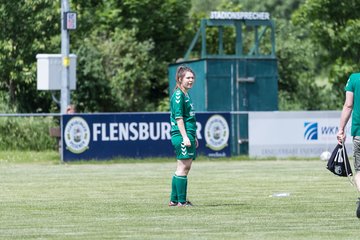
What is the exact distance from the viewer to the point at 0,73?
35.9 m

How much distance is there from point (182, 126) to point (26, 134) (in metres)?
16.4

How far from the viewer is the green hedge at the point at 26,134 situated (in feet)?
99.4

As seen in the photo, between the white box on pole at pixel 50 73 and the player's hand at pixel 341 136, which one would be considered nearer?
the player's hand at pixel 341 136

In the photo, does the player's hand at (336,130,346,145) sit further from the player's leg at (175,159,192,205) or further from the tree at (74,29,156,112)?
the tree at (74,29,156,112)

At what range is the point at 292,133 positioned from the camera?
99.9 ft

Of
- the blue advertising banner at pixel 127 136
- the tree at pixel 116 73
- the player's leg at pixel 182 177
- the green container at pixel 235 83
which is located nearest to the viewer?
the player's leg at pixel 182 177

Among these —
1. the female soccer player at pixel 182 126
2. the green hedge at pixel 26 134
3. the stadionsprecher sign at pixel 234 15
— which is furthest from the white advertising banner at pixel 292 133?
the female soccer player at pixel 182 126

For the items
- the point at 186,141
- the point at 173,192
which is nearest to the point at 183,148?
the point at 186,141

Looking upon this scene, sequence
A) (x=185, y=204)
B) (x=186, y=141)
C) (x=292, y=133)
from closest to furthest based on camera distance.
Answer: (x=186, y=141)
(x=185, y=204)
(x=292, y=133)

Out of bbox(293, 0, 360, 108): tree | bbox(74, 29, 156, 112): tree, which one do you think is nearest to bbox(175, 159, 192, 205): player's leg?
bbox(74, 29, 156, 112): tree

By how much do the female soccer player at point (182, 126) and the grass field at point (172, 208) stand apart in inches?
17.1

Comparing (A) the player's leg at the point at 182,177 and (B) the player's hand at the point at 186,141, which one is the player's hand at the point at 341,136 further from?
(A) the player's leg at the point at 182,177

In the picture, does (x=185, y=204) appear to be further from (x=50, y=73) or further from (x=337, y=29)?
(x=337, y=29)

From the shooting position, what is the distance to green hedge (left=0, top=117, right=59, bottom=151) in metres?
30.3
